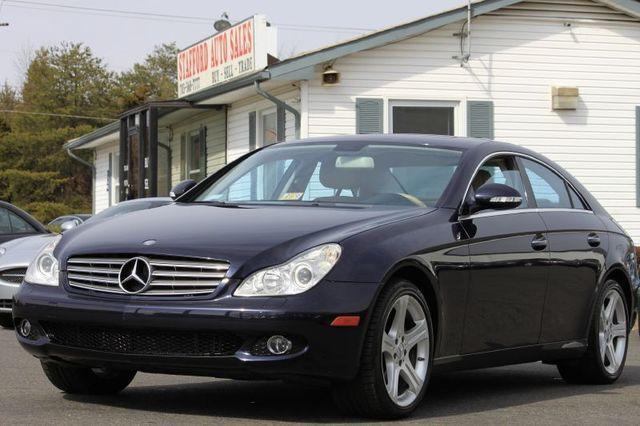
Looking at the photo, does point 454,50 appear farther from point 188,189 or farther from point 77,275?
point 77,275

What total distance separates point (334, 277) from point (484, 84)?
50.6 feet

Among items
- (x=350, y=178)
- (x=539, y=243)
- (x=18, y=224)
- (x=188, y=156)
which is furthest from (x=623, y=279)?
(x=188, y=156)

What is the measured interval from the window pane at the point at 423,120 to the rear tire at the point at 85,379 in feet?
45.1

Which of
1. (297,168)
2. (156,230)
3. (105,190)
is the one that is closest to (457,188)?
(297,168)

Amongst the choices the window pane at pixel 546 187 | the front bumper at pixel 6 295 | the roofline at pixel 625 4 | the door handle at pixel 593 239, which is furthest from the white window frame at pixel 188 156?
the door handle at pixel 593 239

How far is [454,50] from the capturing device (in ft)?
69.0

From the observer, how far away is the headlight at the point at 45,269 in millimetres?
6758

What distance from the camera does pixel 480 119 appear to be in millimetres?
21047

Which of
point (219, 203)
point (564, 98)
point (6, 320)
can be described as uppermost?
point (564, 98)

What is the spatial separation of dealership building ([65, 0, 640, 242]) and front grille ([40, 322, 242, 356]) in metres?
13.3

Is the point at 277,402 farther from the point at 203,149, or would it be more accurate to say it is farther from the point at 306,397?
the point at 203,149

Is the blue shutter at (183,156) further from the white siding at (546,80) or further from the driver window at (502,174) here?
the driver window at (502,174)

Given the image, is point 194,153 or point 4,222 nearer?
point 4,222

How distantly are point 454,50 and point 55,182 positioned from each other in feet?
198
